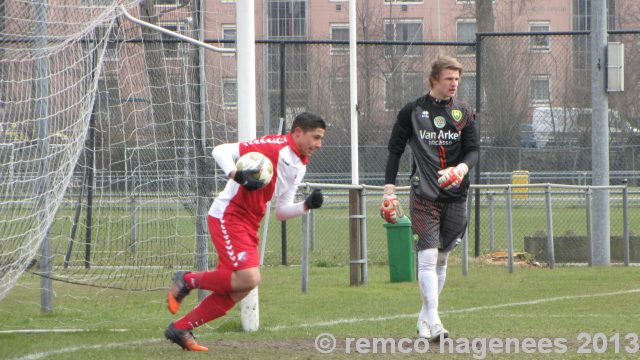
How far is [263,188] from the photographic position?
24.8ft

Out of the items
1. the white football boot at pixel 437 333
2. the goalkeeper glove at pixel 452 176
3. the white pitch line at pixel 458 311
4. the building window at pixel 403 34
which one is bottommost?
the white pitch line at pixel 458 311

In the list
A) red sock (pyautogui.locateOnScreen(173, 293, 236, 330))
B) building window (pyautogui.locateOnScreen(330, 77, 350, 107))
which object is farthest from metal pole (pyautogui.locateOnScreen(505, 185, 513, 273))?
red sock (pyautogui.locateOnScreen(173, 293, 236, 330))

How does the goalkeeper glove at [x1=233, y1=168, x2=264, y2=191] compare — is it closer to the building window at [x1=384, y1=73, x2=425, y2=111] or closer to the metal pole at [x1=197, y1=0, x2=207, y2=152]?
the metal pole at [x1=197, y1=0, x2=207, y2=152]

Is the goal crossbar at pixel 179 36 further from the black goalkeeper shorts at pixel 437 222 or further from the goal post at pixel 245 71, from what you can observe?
the black goalkeeper shorts at pixel 437 222

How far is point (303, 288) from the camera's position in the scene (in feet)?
40.3

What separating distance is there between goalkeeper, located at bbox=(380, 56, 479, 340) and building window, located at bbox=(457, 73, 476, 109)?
31.0 ft

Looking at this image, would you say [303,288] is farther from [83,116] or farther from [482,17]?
[482,17]

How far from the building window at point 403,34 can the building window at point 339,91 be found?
2.93 ft

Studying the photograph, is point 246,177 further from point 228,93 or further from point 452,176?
point 228,93

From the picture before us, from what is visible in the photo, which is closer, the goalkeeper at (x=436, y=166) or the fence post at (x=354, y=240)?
the goalkeeper at (x=436, y=166)

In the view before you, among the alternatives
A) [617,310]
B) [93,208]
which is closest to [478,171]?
[617,310]

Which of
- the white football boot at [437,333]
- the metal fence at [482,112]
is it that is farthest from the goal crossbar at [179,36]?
the metal fence at [482,112]

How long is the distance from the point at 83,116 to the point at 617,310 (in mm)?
5100

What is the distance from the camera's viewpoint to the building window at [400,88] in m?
17.9
